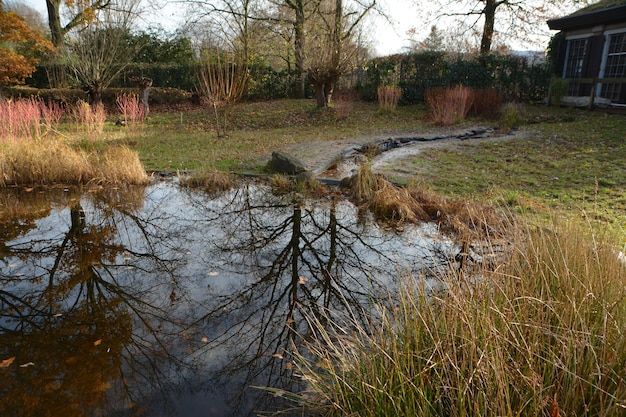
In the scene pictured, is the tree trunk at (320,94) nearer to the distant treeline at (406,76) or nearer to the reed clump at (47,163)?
the distant treeline at (406,76)

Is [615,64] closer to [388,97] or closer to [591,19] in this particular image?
[591,19]

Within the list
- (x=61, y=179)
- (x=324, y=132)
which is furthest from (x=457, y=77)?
(x=61, y=179)

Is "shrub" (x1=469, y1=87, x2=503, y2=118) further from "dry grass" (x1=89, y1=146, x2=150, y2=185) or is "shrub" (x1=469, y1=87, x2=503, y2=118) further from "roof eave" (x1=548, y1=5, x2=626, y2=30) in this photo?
"dry grass" (x1=89, y1=146, x2=150, y2=185)

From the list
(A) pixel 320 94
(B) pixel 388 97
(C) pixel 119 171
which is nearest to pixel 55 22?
(A) pixel 320 94

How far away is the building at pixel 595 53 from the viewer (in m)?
13.1

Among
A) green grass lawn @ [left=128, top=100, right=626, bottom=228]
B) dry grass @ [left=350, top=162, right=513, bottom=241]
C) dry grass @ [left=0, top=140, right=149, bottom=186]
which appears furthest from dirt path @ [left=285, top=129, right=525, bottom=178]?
dry grass @ [left=0, top=140, right=149, bottom=186]

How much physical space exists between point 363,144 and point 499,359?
825 cm

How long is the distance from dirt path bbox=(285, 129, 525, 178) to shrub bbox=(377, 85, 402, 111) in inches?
147

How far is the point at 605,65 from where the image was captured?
1396 cm

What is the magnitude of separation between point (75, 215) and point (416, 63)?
14.4 meters

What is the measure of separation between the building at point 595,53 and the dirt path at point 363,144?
5.55 m

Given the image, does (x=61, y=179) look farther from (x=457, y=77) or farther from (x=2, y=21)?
(x=457, y=77)

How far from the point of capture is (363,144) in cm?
961

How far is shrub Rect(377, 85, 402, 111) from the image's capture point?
14.9m
